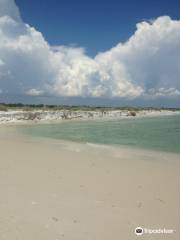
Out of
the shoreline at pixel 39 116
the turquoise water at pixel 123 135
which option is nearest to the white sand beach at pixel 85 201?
the turquoise water at pixel 123 135

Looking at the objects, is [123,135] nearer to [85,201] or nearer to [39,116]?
[85,201]

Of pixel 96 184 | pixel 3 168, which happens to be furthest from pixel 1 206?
pixel 3 168

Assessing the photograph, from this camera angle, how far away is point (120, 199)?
296 inches

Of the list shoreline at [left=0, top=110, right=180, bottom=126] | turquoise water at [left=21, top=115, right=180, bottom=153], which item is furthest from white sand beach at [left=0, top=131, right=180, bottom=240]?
shoreline at [left=0, top=110, right=180, bottom=126]

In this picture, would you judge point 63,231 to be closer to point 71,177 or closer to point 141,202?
point 141,202

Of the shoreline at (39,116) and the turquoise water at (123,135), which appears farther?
the shoreline at (39,116)

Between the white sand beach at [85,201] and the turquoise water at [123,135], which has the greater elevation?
the white sand beach at [85,201]

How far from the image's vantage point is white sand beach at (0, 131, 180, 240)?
5645 mm

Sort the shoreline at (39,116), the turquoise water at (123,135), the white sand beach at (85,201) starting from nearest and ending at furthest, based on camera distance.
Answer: the white sand beach at (85,201), the turquoise water at (123,135), the shoreline at (39,116)

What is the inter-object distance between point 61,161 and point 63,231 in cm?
729

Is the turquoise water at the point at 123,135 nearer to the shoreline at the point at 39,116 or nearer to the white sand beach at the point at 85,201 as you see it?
the white sand beach at the point at 85,201

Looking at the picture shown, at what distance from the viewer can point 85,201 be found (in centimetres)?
725

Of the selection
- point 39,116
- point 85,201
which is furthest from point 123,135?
point 39,116

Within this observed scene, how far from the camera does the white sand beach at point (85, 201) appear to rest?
5645 millimetres
